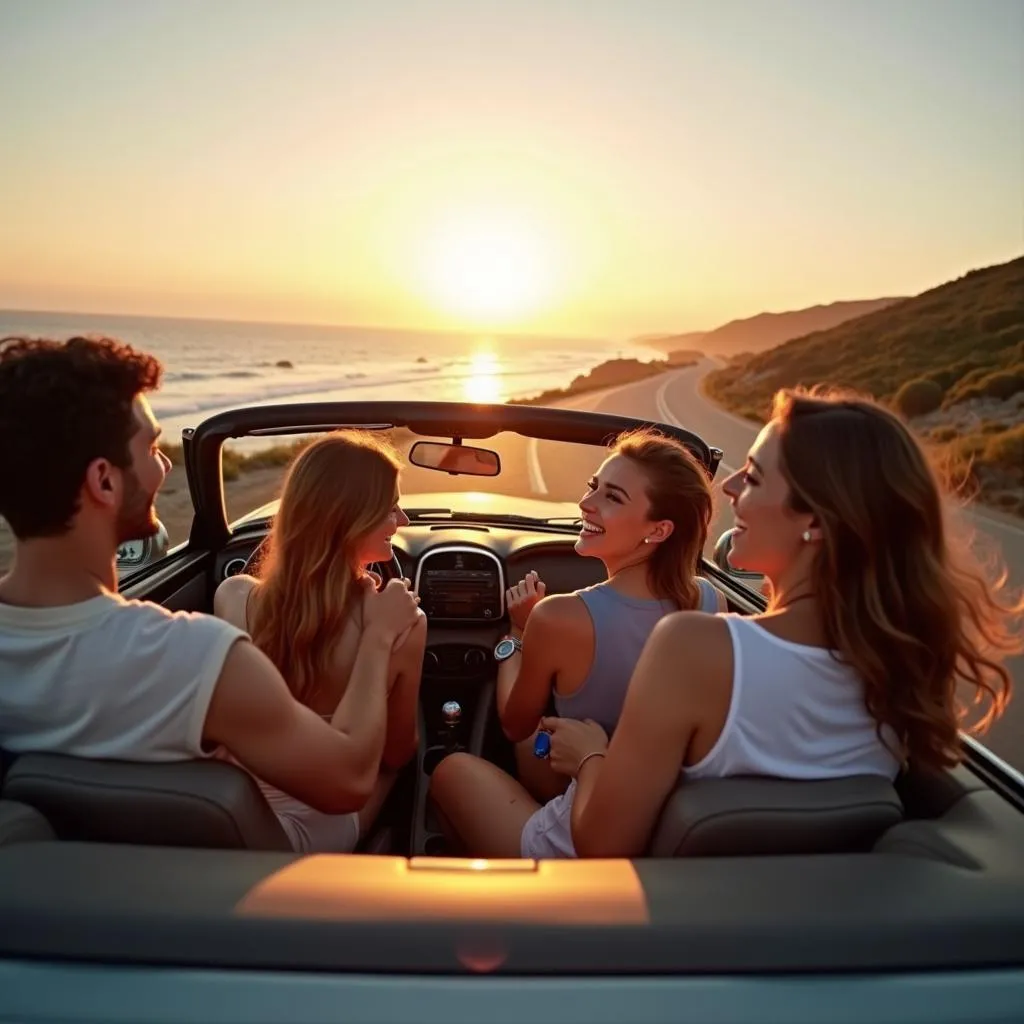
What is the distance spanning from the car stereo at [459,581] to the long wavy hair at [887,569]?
2532 mm

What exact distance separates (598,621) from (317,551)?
76cm

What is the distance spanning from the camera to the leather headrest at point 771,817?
1825 millimetres

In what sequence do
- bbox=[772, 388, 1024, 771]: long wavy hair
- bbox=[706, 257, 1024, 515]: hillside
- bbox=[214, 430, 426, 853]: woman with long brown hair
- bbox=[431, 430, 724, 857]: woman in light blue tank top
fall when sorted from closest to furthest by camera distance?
bbox=[772, 388, 1024, 771]: long wavy hair → bbox=[214, 430, 426, 853]: woman with long brown hair → bbox=[431, 430, 724, 857]: woman in light blue tank top → bbox=[706, 257, 1024, 515]: hillside

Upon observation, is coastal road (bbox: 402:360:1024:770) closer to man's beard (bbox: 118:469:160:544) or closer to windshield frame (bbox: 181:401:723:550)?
windshield frame (bbox: 181:401:723:550)

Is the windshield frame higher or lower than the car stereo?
higher

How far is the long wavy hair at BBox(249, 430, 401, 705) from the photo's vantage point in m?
2.64

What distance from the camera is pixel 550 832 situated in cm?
252

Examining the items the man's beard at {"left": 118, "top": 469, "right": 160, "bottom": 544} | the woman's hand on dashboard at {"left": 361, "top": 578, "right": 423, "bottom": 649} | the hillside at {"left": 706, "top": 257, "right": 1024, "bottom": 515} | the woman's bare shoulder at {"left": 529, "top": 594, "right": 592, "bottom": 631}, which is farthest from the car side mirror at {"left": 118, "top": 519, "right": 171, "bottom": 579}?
the hillside at {"left": 706, "top": 257, "right": 1024, "bottom": 515}

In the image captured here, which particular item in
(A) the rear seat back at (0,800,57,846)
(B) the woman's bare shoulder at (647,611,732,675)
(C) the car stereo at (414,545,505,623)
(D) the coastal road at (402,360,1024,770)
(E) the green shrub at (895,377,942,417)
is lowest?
(D) the coastal road at (402,360,1024,770)

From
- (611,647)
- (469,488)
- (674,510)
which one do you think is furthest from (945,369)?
(611,647)

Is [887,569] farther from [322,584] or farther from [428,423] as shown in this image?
[428,423]

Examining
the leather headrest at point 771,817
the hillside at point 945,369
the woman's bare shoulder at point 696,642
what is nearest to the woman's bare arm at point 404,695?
the woman's bare shoulder at point 696,642

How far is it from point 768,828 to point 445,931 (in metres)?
0.67

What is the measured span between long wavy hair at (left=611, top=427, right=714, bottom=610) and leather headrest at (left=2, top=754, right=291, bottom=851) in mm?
1439
